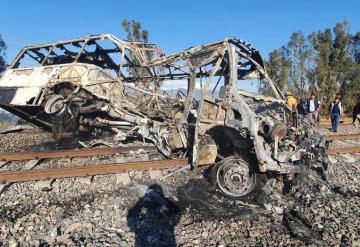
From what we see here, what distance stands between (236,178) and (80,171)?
2790 mm

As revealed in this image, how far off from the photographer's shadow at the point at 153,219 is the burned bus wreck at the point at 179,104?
1.17 metres

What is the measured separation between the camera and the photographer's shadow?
4406 mm

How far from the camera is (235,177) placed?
6.10 meters

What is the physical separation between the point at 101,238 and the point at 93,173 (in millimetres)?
2448

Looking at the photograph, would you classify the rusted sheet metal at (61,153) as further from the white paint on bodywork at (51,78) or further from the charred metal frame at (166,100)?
the white paint on bodywork at (51,78)

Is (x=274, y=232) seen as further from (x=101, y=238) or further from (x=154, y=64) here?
(x=154, y=64)

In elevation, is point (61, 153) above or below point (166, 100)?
below

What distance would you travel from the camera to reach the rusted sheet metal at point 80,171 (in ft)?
20.3

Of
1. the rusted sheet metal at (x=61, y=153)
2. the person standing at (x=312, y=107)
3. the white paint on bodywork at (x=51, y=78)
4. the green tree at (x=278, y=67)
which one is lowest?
the rusted sheet metal at (x=61, y=153)

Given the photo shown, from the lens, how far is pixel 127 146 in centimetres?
931

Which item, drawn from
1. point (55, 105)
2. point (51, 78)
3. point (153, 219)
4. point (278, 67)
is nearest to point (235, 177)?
point (153, 219)

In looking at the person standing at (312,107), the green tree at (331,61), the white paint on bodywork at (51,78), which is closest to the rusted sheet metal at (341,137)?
the person standing at (312,107)

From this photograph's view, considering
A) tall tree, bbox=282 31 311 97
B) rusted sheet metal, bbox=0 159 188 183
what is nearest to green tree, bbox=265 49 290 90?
tall tree, bbox=282 31 311 97

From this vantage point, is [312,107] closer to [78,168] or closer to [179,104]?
[179,104]
